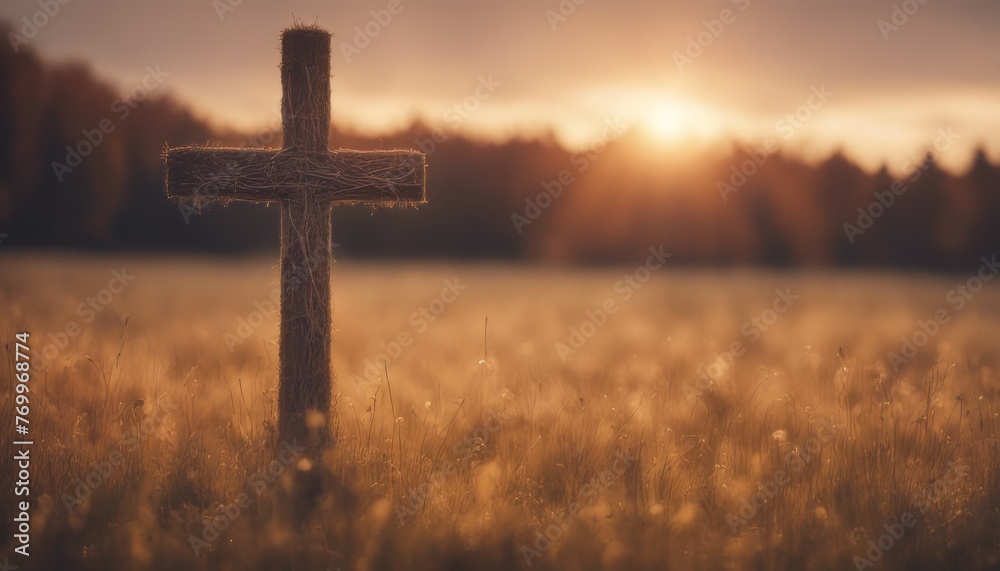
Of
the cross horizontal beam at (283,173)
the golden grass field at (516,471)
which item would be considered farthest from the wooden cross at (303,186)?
the golden grass field at (516,471)

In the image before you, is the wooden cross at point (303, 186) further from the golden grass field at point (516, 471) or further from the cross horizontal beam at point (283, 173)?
the golden grass field at point (516, 471)

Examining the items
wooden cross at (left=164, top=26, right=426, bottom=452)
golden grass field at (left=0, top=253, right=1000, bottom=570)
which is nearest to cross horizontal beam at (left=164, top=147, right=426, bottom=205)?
wooden cross at (left=164, top=26, right=426, bottom=452)

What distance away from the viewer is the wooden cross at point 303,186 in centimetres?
432

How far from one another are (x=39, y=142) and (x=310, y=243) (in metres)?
23.3

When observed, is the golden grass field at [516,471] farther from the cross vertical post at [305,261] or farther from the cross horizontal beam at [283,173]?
the cross horizontal beam at [283,173]

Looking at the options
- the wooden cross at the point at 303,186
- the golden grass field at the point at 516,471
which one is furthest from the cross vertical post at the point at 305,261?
the golden grass field at the point at 516,471

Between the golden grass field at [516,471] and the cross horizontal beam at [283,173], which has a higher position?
the cross horizontal beam at [283,173]

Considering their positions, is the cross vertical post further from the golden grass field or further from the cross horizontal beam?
the golden grass field

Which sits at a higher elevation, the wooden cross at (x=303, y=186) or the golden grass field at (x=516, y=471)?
the wooden cross at (x=303, y=186)

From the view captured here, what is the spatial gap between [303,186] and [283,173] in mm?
143

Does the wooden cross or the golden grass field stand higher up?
the wooden cross

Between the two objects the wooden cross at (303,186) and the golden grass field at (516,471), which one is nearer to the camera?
the golden grass field at (516,471)

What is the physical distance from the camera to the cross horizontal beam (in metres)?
4.31

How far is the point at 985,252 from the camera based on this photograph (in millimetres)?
25062
